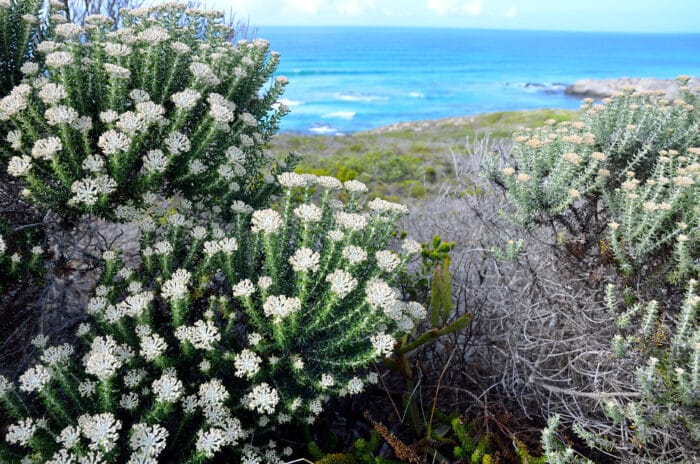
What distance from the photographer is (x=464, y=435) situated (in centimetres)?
216

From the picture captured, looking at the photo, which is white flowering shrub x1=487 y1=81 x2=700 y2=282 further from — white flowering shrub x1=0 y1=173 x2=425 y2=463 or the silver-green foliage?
white flowering shrub x1=0 y1=173 x2=425 y2=463

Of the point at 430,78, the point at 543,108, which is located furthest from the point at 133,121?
the point at 430,78

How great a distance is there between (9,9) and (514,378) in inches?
150

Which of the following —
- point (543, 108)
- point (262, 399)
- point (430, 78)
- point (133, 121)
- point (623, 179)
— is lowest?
point (543, 108)

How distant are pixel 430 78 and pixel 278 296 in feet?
243

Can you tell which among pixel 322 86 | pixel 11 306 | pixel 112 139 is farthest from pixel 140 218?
pixel 322 86

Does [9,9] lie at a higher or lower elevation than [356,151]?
higher

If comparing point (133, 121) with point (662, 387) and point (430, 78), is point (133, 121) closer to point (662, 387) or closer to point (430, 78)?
point (662, 387)

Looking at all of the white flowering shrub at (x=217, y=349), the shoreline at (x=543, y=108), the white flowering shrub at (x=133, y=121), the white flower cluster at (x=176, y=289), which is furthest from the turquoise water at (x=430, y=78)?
the white flower cluster at (x=176, y=289)

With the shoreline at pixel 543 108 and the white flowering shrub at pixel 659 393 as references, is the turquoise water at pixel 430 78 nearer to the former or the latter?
the shoreline at pixel 543 108

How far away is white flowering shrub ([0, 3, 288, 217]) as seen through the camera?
2203mm

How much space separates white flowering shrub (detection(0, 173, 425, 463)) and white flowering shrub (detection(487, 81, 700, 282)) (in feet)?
3.46

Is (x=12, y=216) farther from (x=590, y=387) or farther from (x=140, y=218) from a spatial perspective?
(x=590, y=387)

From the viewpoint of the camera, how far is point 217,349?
203 cm
